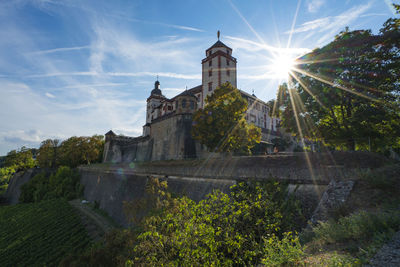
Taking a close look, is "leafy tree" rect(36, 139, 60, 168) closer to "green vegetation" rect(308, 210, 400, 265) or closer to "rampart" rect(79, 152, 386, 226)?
"rampart" rect(79, 152, 386, 226)

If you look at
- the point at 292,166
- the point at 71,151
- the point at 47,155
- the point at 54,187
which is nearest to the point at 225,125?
the point at 292,166

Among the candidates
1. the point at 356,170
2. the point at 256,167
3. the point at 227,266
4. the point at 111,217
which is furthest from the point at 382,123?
the point at 111,217

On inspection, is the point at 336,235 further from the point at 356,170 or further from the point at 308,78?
the point at 308,78

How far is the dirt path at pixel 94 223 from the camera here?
19.0 meters

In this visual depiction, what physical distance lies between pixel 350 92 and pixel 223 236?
46.3 feet

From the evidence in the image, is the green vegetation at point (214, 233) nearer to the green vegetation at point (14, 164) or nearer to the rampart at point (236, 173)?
the rampart at point (236, 173)

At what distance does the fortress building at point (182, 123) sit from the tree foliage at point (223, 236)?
1941cm

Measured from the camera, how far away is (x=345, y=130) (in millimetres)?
15547

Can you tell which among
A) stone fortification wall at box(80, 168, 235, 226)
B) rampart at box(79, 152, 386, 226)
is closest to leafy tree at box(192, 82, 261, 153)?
rampart at box(79, 152, 386, 226)

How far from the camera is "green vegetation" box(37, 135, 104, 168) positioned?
165 ft

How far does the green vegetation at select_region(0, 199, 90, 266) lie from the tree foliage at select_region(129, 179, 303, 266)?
1210cm

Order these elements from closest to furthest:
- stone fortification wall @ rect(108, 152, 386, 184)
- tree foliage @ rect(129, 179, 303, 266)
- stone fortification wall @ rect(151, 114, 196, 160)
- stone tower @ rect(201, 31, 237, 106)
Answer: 1. tree foliage @ rect(129, 179, 303, 266)
2. stone fortification wall @ rect(108, 152, 386, 184)
3. stone fortification wall @ rect(151, 114, 196, 160)
4. stone tower @ rect(201, 31, 237, 106)

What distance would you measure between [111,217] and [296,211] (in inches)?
839

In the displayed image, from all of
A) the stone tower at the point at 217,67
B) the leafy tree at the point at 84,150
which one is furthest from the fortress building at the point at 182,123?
the leafy tree at the point at 84,150
